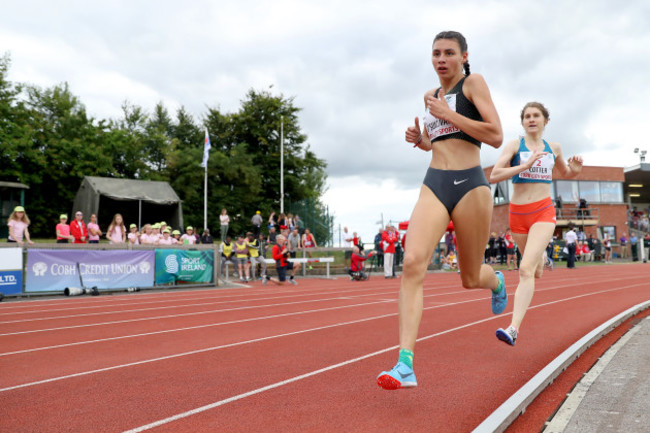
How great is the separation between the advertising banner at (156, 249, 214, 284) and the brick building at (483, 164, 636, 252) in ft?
92.4

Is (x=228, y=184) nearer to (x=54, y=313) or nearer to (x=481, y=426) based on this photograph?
(x=54, y=313)

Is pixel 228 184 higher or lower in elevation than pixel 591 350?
higher

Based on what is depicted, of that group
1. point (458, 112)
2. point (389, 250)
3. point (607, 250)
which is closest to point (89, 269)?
point (389, 250)

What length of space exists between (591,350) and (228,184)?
33782 mm

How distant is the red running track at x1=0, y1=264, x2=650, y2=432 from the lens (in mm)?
2977

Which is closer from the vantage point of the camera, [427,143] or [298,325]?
[427,143]

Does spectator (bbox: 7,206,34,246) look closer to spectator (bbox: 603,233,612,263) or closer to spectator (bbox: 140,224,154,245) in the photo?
spectator (bbox: 140,224,154,245)

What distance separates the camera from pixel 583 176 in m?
40.2

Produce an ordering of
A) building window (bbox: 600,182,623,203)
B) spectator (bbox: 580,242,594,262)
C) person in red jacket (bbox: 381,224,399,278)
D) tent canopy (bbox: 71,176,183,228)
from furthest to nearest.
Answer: building window (bbox: 600,182,623,203) < spectator (bbox: 580,242,594,262) < tent canopy (bbox: 71,176,183,228) < person in red jacket (bbox: 381,224,399,278)

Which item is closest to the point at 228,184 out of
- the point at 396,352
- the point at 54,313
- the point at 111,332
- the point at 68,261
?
the point at 68,261

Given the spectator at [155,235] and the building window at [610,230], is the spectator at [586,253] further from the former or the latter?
the spectator at [155,235]

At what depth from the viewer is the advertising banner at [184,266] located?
45.4ft

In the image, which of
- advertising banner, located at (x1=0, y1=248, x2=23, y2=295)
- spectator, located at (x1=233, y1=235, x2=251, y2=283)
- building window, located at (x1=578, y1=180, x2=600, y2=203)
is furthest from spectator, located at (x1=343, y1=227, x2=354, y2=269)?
building window, located at (x1=578, y1=180, x2=600, y2=203)

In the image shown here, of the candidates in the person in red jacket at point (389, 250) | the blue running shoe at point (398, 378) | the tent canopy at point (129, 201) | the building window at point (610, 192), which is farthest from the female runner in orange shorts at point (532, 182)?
the building window at point (610, 192)
